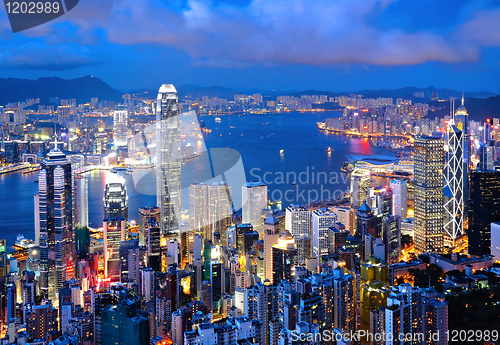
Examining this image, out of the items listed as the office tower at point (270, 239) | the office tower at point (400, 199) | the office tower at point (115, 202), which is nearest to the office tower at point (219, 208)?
the office tower at point (270, 239)

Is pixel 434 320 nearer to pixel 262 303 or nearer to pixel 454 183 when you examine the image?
pixel 262 303

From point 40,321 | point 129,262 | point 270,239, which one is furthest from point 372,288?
point 129,262

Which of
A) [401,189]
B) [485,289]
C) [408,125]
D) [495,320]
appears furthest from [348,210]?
[408,125]

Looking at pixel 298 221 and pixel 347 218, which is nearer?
pixel 298 221

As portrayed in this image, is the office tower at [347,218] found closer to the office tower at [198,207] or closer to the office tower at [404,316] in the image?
the office tower at [198,207]

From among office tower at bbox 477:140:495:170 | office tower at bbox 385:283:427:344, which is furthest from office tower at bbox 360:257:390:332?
office tower at bbox 477:140:495:170

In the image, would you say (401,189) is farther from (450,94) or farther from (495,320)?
(495,320)
